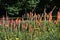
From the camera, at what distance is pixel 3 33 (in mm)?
8586

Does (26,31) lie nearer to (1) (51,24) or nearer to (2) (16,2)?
(1) (51,24)

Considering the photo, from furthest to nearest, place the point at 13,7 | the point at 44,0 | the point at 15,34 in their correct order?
the point at 44,0
the point at 13,7
the point at 15,34

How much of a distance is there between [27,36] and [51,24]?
5.73 ft

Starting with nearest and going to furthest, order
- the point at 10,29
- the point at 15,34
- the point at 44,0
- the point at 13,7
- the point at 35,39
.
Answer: the point at 35,39 < the point at 15,34 < the point at 10,29 < the point at 13,7 < the point at 44,0

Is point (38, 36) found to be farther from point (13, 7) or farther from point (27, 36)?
point (13, 7)

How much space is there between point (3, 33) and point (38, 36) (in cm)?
102

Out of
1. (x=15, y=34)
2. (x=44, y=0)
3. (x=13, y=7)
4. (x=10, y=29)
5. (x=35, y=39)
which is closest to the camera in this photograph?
(x=35, y=39)

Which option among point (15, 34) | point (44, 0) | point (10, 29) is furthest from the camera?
point (44, 0)

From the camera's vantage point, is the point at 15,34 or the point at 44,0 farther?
the point at 44,0

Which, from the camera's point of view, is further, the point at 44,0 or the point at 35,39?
the point at 44,0

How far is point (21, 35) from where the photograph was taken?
27.1 ft

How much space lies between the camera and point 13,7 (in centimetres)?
2267

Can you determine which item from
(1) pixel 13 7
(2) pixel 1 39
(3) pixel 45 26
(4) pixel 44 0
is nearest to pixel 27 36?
(2) pixel 1 39

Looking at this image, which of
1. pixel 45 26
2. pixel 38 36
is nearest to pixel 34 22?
pixel 45 26
